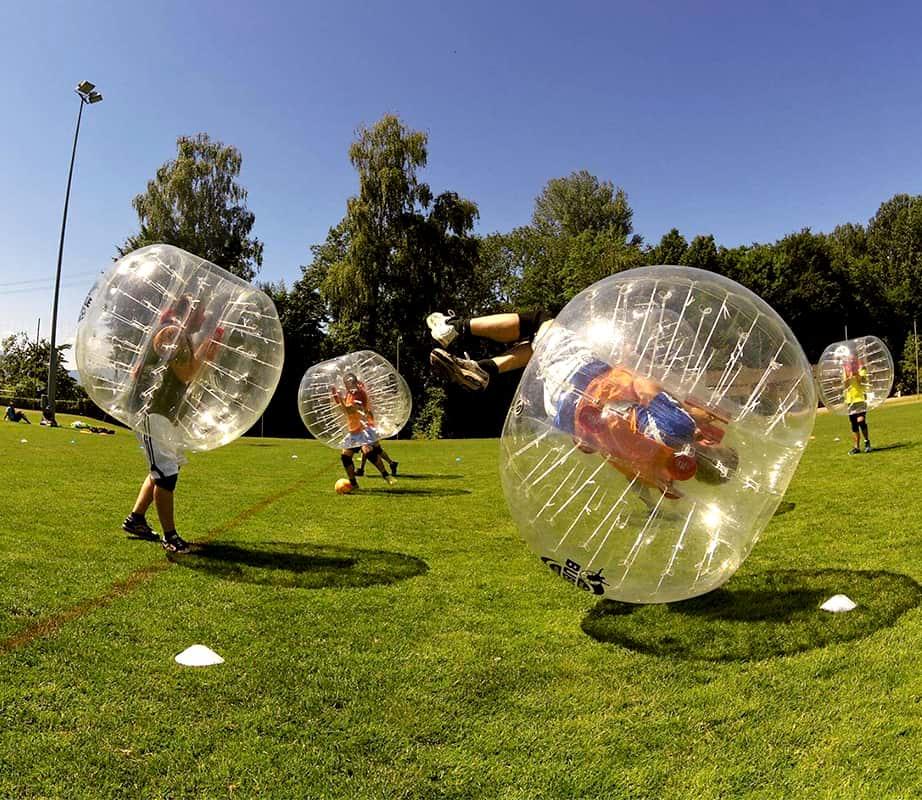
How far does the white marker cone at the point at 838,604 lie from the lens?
4800 mm

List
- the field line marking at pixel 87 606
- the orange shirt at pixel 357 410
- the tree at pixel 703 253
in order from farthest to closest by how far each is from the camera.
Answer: the tree at pixel 703 253
the orange shirt at pixel 357 410
the field line marking at pixel 87 606

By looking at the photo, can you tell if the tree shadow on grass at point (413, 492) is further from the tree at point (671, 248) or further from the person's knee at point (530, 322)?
the tree at point (671, 248)

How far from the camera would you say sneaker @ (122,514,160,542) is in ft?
23.6

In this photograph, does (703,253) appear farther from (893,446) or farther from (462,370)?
(462,370)

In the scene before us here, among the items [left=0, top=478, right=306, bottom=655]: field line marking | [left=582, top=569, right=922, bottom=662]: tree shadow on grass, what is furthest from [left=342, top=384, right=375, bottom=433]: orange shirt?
[left=582, top=569, right=922, bottom=662]: tree shadow on grass

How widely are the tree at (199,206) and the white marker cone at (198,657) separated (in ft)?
135

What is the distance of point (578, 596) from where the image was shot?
18.4ft

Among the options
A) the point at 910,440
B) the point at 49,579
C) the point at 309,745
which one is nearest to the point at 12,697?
the point at 309,745

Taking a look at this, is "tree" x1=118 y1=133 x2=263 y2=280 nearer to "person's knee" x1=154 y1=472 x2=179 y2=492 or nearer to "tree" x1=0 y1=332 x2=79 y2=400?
"tree" x1=0 y1=332 x2=79 y2=400

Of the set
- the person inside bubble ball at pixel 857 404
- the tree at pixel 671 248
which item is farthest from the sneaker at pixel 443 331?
the tree at pixel 671 248

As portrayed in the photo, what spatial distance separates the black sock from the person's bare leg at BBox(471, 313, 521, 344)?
213 millimetres

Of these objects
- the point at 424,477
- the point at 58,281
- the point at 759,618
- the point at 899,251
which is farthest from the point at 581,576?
the point at 899,251

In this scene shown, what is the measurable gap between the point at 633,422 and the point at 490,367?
1.94 metres

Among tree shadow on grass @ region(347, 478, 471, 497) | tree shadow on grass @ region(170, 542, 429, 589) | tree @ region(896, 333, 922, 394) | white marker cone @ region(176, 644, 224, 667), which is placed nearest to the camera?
white marker cone @ region(176, 644, 224, 667)
